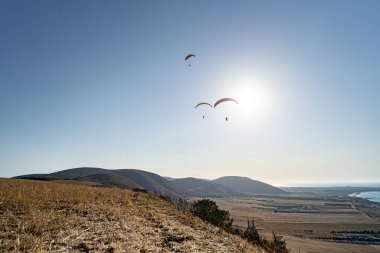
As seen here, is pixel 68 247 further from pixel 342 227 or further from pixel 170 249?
pixel 342 227

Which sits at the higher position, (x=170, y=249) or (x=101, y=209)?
(x=101, y=209)

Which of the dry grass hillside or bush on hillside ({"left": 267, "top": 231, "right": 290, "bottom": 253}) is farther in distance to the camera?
bush on hillside ({"left": 267, "top": 231, "right": 290, "bottom": 253})

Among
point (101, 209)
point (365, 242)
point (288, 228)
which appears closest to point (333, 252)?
point (365, 242)

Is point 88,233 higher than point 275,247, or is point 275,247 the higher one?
point 88,233

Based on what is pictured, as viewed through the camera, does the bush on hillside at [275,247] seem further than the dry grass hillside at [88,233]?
Yes

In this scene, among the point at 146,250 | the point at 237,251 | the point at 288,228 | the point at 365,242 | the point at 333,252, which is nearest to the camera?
the point at 146,250

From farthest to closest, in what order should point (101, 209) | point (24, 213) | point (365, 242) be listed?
point (365, 242) → point (101, 209) → point (24, 213)

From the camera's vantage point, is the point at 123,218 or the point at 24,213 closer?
the point at 24,213

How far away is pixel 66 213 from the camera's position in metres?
18.8

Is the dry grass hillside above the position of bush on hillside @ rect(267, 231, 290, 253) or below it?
above

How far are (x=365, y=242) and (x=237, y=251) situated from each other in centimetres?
12764

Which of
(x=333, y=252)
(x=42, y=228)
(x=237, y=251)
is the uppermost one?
(x=42, y=228)

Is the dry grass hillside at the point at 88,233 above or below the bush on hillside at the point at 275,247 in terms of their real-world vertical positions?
above

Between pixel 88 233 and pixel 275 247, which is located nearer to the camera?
pixel 88 233
